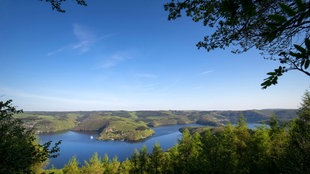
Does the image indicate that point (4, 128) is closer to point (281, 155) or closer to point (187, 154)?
point (281, 155)

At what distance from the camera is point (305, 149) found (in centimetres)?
1748

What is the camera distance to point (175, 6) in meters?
7.45

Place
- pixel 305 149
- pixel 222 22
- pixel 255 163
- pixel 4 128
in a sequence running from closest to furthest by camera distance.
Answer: pixel 222 22, pixel 4 128, pixel 305 149, pixel 255 163

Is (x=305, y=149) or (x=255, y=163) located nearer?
(x=305, y=149)

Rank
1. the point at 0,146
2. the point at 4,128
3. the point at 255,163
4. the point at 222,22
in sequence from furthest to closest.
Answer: the point at 255,163
the point at 4,128
the point at 0,146
the point at 222,22

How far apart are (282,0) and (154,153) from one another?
44686 millimetres

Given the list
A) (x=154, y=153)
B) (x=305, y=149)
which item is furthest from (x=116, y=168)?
(x=305, y=149)

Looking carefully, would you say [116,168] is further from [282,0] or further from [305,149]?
[282,0]

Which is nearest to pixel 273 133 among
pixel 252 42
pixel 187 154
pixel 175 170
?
pixel 187 154

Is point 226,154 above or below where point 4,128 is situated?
below

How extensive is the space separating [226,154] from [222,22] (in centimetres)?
3394

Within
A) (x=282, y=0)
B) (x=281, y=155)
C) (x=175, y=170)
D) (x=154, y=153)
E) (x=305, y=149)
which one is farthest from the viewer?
(x=154, y=153)

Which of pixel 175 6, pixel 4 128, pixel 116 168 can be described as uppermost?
pixel 175 6

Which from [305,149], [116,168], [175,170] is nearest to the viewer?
[305,149]
